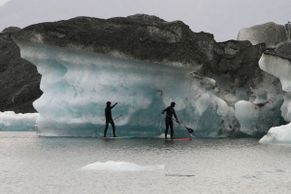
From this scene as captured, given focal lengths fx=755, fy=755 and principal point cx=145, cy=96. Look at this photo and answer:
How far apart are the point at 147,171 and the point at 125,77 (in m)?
13.1

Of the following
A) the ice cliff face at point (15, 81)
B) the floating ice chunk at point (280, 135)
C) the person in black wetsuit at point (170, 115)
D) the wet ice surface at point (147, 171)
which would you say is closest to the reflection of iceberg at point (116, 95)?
the person in black wetsuit at point (170, 115)

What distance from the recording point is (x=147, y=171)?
14000 mm

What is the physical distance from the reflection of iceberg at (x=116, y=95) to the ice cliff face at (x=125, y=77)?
36 millimetres

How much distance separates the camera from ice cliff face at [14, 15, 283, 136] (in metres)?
26.4

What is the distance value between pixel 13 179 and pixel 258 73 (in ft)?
61.3

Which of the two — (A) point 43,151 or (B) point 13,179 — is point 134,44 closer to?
(A) point 43,151

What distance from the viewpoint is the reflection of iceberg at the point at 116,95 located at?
88.4 feet

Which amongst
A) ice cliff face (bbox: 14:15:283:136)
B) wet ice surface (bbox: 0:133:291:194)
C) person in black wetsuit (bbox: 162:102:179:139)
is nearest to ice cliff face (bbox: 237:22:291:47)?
ice cliff face (bbox: 14:15:283:136)

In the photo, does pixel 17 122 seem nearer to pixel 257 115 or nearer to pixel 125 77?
pixel 125 77

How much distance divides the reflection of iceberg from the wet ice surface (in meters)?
6.86

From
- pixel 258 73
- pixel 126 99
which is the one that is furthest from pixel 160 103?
pixel 258 73

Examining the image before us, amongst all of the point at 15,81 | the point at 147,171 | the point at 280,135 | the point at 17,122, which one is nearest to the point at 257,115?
the point at 280,135

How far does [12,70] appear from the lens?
198 ft

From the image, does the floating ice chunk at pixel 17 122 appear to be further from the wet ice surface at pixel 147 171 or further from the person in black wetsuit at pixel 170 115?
the wet ice surface at pixel 147 171
